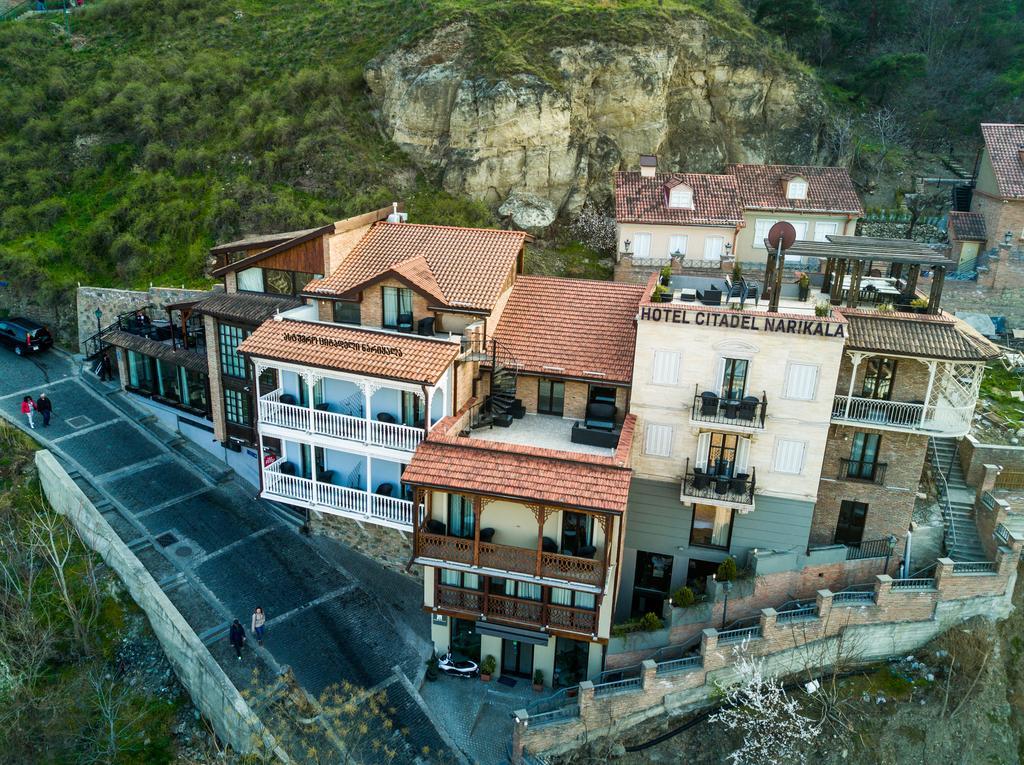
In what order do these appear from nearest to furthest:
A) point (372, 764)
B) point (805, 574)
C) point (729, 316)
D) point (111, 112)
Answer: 1. point (372, 764)
2. point (729, 316)
3. point (805, 574)
4. point (111, 112)

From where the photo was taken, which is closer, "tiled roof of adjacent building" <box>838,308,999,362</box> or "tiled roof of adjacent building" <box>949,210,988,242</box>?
"tiled roof of adjacent building" <box>838,308,999,362</box>

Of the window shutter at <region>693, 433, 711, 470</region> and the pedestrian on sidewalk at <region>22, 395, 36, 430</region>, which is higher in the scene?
the window shutter at <region>693, 433, 711, 470</region>

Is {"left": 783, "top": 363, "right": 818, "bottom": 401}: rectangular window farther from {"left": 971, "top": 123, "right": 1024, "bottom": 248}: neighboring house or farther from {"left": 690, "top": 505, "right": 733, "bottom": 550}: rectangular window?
{"left": 971, "top": 123, "right": 1024, "bottom": 248}: neighboring house

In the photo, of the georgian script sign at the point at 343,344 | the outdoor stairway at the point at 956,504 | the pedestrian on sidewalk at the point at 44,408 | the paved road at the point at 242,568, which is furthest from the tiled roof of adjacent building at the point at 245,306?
the outdoor stairway at the point at 956,504

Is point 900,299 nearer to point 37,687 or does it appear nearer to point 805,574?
point 805,574

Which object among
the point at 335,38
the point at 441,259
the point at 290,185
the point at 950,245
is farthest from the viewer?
the point at 335,38

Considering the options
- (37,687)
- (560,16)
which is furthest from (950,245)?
(37,687)

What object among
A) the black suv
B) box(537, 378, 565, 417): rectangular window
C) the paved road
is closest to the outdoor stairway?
box(537, 378, 565, 417): rectangular window
